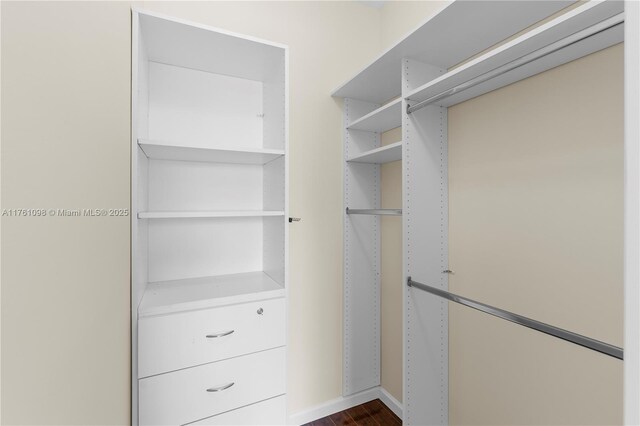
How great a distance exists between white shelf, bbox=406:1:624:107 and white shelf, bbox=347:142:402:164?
30 cm

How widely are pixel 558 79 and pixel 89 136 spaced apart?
5.06 ft

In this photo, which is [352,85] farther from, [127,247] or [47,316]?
[47,316]

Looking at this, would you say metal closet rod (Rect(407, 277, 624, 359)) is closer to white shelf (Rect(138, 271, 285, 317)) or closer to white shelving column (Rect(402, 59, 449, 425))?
white shelving column (Rect(402, 59, 449, 425))

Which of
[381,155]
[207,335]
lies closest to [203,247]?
[207,335]

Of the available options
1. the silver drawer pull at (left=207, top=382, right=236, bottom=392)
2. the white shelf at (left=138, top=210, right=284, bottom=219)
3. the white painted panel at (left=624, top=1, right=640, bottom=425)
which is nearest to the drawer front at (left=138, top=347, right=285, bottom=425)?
the silver drawer pull at (left=207, top=382, right=236, bottom=392)

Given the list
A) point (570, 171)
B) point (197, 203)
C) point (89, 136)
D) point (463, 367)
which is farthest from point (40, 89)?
point (463, 367)

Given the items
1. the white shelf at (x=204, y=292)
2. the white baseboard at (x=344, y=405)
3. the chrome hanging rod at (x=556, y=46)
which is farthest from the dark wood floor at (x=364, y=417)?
the chrome hanging rod at (x=556, y=46)

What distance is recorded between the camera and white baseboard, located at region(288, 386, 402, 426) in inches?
68.8

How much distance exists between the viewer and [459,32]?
1.17 meters

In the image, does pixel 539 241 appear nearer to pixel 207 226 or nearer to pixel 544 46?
pixel 544 46

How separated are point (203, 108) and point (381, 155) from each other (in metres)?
1.06

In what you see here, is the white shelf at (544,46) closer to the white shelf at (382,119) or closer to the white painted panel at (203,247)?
the white shelf at (382,119)

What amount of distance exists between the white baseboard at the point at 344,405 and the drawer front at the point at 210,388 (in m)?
0.58

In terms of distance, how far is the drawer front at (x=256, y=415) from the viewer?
1.22m
